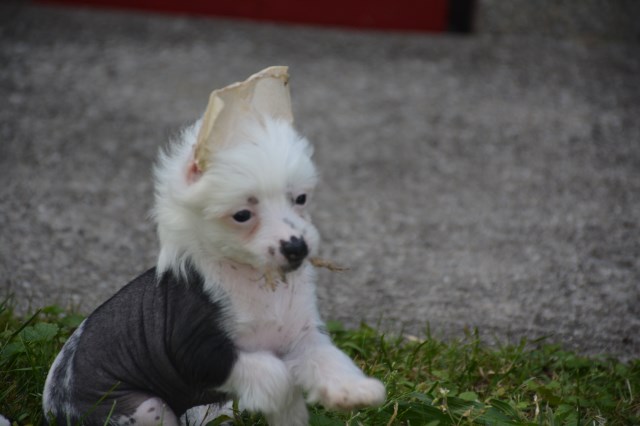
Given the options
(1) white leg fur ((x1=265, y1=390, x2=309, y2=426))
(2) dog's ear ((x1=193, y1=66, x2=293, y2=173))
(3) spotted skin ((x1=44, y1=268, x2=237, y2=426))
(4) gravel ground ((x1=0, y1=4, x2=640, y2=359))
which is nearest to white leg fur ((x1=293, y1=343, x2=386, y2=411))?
(1) white leg fur ((x1=265, y1=390, x2=309, y2=426))

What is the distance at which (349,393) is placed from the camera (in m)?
2.25

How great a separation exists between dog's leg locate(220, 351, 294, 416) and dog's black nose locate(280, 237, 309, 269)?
0.96ft

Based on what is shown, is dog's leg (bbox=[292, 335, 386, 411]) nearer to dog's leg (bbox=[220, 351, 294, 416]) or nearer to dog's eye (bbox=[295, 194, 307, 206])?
dog's leg (bbox=[220, 351, 294, 416])

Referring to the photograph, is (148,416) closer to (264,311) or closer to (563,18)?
(264,311)

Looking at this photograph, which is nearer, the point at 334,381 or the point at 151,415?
the point at 334,381

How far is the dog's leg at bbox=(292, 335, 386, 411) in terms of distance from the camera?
226cm

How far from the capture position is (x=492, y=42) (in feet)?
23.5

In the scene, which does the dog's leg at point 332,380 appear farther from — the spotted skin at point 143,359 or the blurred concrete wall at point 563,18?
the blurred concrete wall at point 563,18

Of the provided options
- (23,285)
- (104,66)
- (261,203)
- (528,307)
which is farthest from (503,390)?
(104,66)

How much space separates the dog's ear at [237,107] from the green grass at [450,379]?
3.17 feet

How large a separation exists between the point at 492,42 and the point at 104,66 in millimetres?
3279

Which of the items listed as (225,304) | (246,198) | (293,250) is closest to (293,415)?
(225,304)

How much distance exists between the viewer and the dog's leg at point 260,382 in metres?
2.27

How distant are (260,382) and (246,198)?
→ 0.51 m
